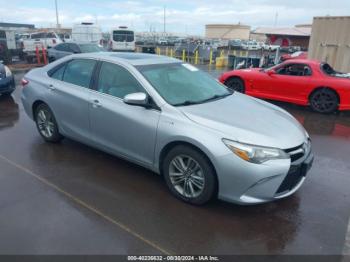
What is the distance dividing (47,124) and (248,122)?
3.36m

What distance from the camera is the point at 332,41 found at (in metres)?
12.8

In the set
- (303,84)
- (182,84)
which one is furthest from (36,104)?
(303,84)

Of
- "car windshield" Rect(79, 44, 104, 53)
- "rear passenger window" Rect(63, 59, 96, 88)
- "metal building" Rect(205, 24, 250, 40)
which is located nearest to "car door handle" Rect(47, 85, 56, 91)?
"rear passenger window" Rect(63, 59, 96, 88)

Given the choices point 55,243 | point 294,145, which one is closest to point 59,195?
point 55,243

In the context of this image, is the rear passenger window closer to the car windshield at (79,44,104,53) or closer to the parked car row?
the parked car row

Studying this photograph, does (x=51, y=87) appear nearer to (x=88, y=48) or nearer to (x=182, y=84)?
(x=182, y=84)

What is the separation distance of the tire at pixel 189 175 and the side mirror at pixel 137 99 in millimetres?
647

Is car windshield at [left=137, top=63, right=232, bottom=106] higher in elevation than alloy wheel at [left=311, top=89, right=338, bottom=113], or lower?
higher

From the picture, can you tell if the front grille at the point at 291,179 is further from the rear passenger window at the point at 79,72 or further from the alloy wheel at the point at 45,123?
the alloy wheel at the point at 45,123

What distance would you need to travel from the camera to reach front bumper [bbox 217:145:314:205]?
3.09m

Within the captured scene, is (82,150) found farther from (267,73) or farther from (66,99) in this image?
(267,73)

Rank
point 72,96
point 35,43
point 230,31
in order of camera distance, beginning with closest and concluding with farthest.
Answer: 1. point 72,96
2. point 35,43
3. point 230,31

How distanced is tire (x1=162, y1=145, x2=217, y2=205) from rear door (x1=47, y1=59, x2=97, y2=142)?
1.50m

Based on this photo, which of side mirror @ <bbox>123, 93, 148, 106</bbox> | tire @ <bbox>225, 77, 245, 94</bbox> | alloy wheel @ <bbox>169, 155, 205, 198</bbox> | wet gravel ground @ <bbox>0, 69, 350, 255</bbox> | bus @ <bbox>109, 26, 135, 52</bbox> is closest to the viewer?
wet gravel ground @ <bbox>0, 69, 350, 255</bbox>
